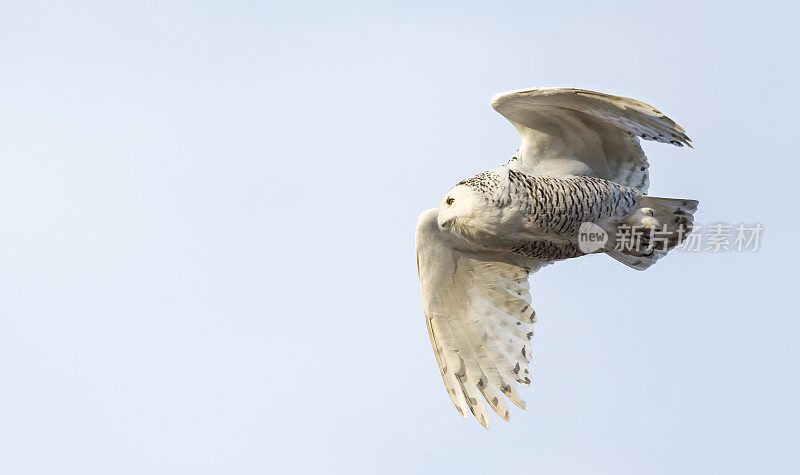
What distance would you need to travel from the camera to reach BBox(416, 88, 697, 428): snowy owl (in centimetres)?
1141

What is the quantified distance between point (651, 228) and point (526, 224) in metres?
1.30

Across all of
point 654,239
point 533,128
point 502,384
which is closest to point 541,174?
point 533,128

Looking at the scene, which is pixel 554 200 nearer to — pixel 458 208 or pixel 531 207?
pixel 531 207

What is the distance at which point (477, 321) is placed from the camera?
1284cm

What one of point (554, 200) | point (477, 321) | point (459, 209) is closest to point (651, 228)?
point (554, 200)

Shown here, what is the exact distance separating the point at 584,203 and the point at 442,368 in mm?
2480

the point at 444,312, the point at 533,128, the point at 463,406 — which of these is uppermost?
the point at 533,128

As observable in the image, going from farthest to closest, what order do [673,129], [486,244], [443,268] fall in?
[443,268]
[486,244]
[673,129]

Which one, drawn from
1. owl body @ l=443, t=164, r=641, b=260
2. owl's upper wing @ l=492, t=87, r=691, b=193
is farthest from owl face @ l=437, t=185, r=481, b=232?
owl's upper wing @ l=492, t=87, r=691, b=193

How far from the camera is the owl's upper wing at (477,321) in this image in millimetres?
12562

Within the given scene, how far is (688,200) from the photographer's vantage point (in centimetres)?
1191

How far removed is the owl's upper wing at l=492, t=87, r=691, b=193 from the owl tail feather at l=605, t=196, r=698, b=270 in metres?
0.44

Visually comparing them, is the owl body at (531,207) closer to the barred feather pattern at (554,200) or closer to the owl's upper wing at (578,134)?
the barred feather pattern at (554,200)

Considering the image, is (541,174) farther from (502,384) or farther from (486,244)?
(502,384)
